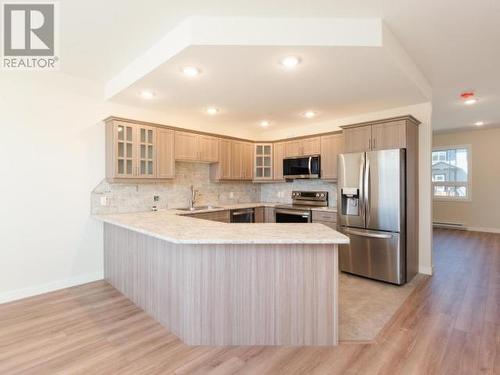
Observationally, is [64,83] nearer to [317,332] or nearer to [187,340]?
[187,340]

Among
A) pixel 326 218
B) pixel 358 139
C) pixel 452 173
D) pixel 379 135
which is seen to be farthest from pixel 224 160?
pixel 452 173

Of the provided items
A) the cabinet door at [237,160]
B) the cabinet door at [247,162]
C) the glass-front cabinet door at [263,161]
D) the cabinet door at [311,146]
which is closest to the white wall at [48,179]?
the cabinet door at [237,160]

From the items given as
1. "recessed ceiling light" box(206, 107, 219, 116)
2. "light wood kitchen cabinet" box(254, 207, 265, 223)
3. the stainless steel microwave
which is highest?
"recessed ceiling light" box(206, 107, 219, 116)

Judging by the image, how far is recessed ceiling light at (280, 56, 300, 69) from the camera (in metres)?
2.40

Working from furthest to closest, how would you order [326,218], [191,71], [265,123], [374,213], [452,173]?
[452,173] < [265,123] < [326,218] < [374,213] < [191,71]

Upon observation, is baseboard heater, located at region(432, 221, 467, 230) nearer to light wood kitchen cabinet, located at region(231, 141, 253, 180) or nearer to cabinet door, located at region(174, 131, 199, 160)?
light wood kitchen cabinet, located at region(231, 141, 253, 180)

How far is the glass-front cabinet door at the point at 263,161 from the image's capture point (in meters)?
5.57

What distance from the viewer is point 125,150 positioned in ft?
12.1

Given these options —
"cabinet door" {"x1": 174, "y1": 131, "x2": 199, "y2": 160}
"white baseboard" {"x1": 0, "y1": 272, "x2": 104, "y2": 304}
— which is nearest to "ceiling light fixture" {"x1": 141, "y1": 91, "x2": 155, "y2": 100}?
"cabinet door" {"x1": 174, "y1": 131, "x2": 199, "y2": 160}

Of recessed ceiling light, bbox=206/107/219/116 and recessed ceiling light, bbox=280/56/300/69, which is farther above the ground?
recessed ceiling light, bbox=206/107/219/116

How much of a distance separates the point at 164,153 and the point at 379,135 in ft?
10.2

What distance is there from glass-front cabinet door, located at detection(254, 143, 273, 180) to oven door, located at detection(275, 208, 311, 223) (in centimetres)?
90

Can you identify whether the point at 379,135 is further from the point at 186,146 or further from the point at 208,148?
the point at 186,146

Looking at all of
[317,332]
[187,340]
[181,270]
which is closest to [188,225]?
[181,270]
